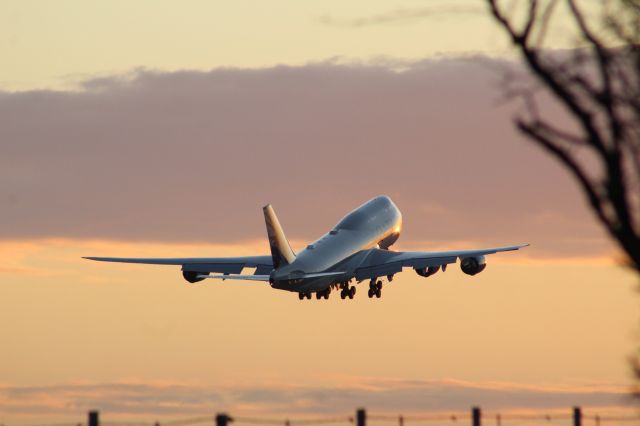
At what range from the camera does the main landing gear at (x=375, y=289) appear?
9550 cm

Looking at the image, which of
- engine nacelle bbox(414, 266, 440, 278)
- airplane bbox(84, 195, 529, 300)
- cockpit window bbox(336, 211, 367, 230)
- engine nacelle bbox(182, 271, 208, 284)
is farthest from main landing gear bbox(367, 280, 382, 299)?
engine nacelle bbox(182, 271, 208, 284)

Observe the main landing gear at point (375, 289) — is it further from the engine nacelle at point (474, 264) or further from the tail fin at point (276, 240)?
the tail fin at point (276, 240)

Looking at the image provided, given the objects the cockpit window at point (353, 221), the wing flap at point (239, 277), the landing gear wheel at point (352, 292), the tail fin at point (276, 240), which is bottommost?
the wing flap at point (239, 277)

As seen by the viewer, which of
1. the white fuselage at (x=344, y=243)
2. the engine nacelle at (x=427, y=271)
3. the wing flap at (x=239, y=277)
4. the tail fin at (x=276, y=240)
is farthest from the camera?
the engine nacelle at (x=427, y=271)

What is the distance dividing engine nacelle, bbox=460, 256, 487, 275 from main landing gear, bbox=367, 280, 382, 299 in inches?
249

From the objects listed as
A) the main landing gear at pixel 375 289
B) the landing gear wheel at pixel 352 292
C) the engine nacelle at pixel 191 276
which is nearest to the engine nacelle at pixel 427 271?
the main landing gear at pixel 375 289

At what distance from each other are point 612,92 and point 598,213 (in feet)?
6.96

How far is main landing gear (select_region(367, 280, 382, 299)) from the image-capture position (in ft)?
313

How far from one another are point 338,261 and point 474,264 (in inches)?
394

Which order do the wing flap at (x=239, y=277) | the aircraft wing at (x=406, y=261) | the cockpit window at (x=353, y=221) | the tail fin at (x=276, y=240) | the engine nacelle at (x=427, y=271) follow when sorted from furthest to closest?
the cockpit window at (x=353, y=221)
the engine nacelle at (x=427, y=271)
the aircraft wing at (x=406, y=261)
the tail fin at (x=276, y=240)
the wing flap at (x=239, y=277)

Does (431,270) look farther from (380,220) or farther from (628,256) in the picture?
(628,256)

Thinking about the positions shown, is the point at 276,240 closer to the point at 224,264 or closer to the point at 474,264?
the point at 224,264

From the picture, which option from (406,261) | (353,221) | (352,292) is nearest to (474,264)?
(406,261)

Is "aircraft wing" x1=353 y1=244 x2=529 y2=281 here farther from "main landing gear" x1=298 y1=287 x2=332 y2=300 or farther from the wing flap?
the wing flap
